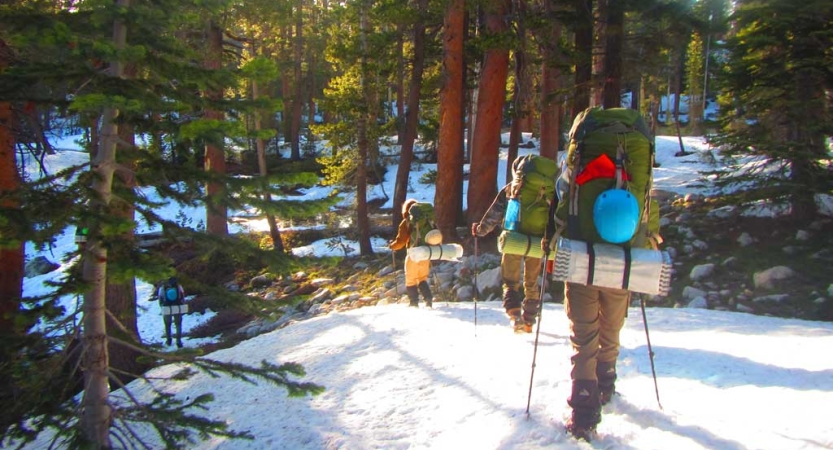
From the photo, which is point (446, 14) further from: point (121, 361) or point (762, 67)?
point (121, 361)

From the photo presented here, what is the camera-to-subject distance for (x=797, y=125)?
34.5ft

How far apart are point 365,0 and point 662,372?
14.4 meters

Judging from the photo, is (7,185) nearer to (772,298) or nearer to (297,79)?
(772,298)

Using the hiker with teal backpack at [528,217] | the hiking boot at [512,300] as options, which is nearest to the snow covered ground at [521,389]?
the hiking boot at [512,300]

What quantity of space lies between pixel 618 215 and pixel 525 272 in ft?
10.3

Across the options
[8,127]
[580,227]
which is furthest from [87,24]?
A: [8,127]

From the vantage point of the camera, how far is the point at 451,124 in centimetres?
1446

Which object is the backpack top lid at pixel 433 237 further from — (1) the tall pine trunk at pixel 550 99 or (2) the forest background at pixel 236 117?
(1) the tall pine trunk at pixel 550 99

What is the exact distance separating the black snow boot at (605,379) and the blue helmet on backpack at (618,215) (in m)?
1.13

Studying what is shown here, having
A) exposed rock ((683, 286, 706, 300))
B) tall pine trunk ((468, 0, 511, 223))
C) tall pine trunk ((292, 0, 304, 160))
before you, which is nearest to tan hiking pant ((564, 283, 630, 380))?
exposed rock ((683, 286, 706, 300))

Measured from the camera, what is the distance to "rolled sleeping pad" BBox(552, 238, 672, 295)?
3.42 metres

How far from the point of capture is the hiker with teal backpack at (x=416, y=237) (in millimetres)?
8773

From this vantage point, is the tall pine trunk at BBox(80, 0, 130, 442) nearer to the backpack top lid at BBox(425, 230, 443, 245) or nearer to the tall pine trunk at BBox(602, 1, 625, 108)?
the backpack top lid at BBox(425, 230, 443, 245)

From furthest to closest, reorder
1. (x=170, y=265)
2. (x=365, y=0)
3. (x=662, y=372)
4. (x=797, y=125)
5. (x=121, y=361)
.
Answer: (x=365, y=0) → (x=797, y=125) → (x=121, y=361) → (x=662, y=372) → (x=170, y=265)
